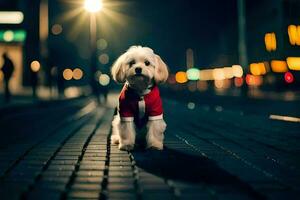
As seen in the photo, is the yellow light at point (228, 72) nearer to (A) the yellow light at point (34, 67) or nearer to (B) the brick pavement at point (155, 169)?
(A) the yellow light at point (34, 67)

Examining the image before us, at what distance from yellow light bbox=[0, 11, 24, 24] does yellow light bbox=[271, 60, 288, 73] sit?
86.3 feet

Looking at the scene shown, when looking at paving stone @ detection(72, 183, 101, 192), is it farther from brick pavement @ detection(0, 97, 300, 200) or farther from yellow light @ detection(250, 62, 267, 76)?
yellow light @ detection(250, 62, 267, 76)

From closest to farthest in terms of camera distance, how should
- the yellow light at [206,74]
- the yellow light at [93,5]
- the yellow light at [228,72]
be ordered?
the yellow light at [93,5] < the yellow light at [228,72] < the yellow light at [206,74]

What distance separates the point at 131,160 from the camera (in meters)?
6.32

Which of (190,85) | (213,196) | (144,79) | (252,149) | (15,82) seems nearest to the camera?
(213,196)

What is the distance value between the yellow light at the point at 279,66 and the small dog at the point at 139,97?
4815 cm

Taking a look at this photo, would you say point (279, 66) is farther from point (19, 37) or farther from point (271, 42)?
point (19, 37)

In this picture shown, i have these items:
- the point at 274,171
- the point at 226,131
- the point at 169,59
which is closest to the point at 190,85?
the point at 169,59

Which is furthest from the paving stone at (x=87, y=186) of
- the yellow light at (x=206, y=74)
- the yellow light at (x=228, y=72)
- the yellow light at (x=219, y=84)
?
the yellow light at (x=206, y=74)

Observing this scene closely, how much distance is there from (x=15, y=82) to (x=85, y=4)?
23.0 metres

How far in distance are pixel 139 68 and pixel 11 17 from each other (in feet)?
141

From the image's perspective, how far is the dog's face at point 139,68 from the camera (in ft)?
22.1

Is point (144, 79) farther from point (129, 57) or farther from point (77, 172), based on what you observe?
point (77, 172)

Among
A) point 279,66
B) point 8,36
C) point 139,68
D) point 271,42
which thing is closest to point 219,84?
point 271,42
